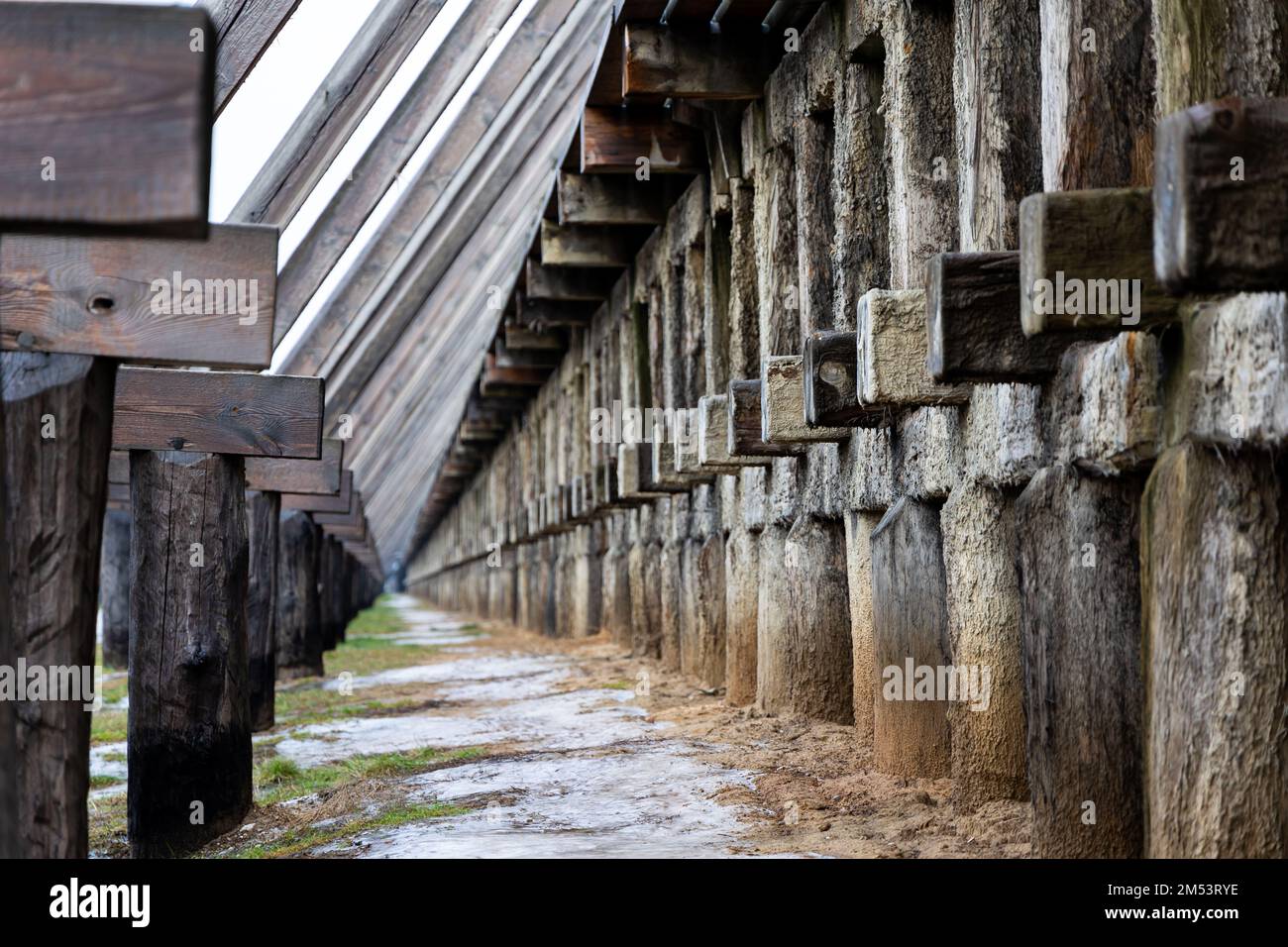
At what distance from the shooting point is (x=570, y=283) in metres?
13.7

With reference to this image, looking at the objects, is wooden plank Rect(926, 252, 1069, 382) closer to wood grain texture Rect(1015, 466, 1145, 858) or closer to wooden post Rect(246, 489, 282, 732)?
wood grain texture Rect(1015, 466, 1145, 858)

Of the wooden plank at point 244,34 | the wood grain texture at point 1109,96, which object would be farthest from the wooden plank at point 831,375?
the wooden plank at point 244,34

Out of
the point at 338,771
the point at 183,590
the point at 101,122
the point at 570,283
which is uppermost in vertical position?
the point at 570,283

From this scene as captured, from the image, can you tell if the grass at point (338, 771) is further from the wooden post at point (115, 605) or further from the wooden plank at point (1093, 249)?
the wooden post at point (115, 605)

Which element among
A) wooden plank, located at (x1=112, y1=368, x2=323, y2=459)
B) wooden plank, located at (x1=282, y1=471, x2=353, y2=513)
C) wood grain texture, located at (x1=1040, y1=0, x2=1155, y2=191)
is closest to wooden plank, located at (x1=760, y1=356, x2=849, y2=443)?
wooden plank, located at (x1=112, y1=368, x2=323, y2=459)

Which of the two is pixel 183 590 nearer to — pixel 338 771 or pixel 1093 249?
pixel 338 771


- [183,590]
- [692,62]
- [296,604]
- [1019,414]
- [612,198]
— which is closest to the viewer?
[1019,414]

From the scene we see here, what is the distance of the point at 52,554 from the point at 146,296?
662 millimetres

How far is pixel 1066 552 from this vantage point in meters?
3.65

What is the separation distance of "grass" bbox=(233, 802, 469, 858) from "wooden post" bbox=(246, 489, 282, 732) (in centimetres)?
383

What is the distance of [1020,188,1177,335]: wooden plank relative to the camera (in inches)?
126

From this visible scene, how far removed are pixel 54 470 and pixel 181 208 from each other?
0.92 metres

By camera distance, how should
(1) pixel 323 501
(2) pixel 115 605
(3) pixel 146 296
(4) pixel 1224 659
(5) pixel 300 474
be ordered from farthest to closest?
(2) pixel 115 605 < (1) pixel 323 501 < (5) pixel 300 474 < (3) pixel 146 296 < (4) pixel 1224 659

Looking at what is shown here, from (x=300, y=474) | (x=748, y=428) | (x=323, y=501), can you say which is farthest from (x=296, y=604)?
(x=748, y=428)
